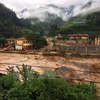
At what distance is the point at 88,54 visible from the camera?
33000mm

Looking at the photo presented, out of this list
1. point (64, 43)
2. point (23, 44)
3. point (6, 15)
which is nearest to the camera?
point (23, 44)

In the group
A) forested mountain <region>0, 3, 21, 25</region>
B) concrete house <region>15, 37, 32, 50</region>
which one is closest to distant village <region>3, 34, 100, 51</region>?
concrete house <region>15, 37, 32, 50</region>

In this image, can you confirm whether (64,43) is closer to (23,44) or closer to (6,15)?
(23,44)

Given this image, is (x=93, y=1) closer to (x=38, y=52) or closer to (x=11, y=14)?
(x=11, y=14)

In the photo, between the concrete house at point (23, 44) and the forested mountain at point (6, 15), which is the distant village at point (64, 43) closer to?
the concrete house at point (23, 44)

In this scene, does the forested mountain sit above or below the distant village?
above

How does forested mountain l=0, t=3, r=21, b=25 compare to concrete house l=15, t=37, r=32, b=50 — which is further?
forested mountain l=0, t=3, r=21, b=25

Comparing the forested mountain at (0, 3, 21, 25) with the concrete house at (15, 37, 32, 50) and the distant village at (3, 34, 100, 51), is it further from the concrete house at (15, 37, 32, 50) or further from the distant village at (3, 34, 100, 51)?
the concrete house at (15, 37, 32, 50)

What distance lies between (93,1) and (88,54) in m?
90.3

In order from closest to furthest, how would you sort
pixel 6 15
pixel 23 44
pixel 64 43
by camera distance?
pixel 23 44
pixel 64 43
pixel 6 15

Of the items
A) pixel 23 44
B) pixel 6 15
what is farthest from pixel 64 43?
pixel 6 15

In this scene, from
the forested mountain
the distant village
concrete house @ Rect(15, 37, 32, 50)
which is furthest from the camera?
the forested mountain

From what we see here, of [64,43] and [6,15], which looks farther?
[6,15]

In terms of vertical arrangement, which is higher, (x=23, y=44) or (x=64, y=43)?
(x=64, y=43)
